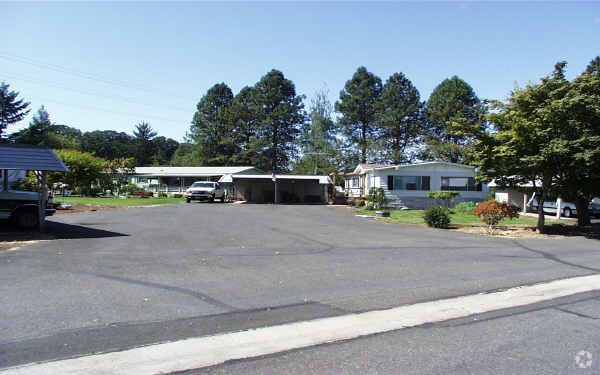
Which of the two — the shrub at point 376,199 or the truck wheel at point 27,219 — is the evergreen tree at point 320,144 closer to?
the shrub at point 376,199

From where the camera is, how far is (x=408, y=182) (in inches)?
1169

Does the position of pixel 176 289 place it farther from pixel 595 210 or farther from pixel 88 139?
pixel 88 139

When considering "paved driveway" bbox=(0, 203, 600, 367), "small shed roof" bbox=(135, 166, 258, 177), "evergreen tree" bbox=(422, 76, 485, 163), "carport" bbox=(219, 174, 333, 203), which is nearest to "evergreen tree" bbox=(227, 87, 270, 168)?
"small shed roof" bbox=(135, 166, 258, 177)

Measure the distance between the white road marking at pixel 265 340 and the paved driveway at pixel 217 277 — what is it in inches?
9.6

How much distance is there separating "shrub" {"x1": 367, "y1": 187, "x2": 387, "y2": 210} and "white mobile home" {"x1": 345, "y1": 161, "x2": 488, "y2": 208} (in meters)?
1.24

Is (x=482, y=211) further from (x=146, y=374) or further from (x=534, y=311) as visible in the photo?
(x=146, y=374)

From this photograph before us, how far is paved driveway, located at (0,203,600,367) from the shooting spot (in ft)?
15.4

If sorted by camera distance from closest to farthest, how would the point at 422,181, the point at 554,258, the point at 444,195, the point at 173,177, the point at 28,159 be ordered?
the point at 554,258, the point at 28,159, the point at 444,195, the point at 422,181, the point at 173,177

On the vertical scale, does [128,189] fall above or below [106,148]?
below

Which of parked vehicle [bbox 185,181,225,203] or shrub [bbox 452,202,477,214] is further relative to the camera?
parked vehicle [bbox 185,181,225,203]

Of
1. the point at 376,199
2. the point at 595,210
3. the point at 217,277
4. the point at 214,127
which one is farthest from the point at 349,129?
the point at 217,277

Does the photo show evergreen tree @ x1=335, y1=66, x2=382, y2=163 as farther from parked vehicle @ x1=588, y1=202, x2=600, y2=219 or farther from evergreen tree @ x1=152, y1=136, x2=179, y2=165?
evergreen tree @ x1=152, y1=136, x2=179, y2=165

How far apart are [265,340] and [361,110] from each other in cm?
4819

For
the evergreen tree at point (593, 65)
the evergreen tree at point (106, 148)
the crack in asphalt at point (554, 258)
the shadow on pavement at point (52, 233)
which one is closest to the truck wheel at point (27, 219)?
the shadow on pavement at point (52, 233)
